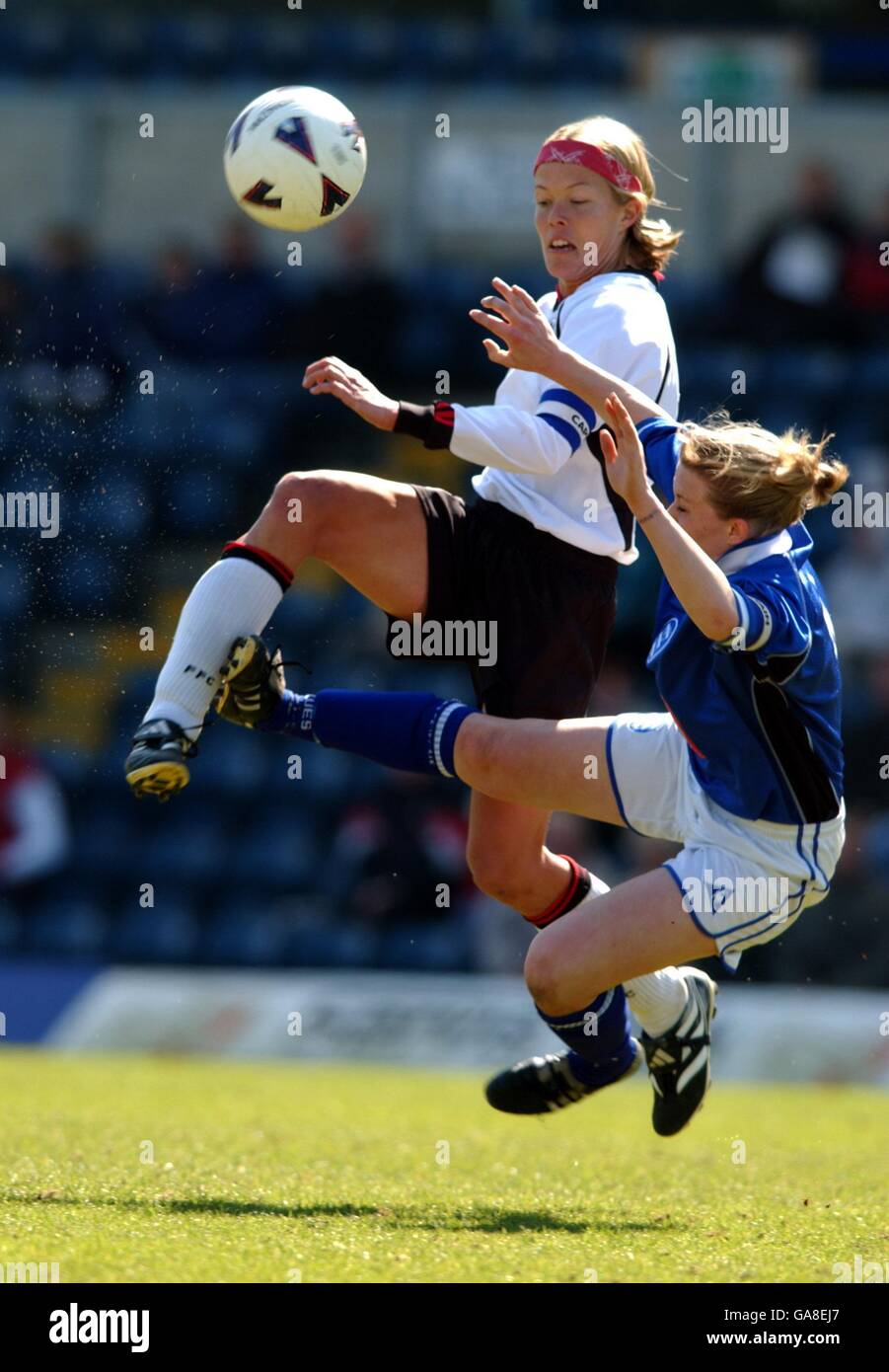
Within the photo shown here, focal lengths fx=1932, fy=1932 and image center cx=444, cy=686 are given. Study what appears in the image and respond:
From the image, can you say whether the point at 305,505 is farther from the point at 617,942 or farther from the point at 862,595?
the point at 862,595

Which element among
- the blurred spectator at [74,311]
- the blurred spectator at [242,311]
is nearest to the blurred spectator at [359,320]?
the blurred spectator at [242,311]

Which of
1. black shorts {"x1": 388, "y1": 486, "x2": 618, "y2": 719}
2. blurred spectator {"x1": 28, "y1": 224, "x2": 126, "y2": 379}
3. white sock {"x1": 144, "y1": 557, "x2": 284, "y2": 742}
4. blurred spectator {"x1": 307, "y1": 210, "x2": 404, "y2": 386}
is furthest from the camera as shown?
blurred spectator {"x1": 307, "y1": 210, "x2": 404, "y2": 386}

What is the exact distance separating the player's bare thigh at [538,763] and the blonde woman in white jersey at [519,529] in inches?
10.4

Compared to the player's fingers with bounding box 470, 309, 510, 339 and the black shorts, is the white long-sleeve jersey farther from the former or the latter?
the player's fingers with bounding box 470, 309, 510, 339

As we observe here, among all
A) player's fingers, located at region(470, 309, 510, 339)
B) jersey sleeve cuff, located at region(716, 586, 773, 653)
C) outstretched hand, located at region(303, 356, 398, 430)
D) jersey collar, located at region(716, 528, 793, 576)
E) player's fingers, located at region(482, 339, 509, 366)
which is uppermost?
player's fingers, located at region(470, 309, 510, 339)

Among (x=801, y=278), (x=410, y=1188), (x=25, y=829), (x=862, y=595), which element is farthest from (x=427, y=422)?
(x=801, y=278)

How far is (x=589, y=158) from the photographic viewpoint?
516 cm

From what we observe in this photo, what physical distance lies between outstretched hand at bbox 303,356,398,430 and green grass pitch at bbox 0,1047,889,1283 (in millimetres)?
1926

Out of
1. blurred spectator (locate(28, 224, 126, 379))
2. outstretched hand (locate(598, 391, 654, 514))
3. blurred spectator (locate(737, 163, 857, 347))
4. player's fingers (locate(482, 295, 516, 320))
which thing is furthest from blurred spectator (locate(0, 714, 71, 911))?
outstretched hand (locate(598, 391, 654, 514))

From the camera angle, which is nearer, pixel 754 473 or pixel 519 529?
pixel 754 473

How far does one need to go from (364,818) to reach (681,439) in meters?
6.10

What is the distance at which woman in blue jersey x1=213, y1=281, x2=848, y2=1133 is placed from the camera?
4.56m

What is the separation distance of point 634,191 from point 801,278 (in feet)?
25.5

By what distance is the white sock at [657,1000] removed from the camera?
17.5 ft
